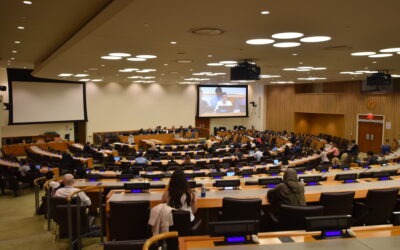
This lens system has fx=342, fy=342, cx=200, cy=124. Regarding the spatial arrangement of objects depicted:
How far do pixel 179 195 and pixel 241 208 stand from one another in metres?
1.18

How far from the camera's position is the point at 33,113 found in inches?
896

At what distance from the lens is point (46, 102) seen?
23391mm

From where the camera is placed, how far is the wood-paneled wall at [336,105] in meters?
20.8

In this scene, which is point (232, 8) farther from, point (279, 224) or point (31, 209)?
point (31, 209)

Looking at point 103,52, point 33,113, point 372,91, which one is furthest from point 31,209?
point 372,91

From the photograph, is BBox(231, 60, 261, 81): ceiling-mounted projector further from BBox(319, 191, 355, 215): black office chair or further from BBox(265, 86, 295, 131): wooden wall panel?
BBox(265, 86, 295, 131): wooden wall panel

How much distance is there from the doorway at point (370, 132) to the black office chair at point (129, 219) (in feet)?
67.0

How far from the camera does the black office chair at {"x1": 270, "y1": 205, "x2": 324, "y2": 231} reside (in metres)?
4.57

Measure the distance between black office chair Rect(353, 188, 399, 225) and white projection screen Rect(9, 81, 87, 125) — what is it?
21.6 meters

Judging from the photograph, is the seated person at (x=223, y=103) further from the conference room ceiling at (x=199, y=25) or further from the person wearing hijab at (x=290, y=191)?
the person wearing hijab at (x=290, y=191)

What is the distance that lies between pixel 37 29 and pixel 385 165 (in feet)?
35.1

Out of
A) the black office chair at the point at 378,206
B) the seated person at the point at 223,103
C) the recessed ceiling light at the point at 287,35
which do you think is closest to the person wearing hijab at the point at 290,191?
the black office chair at the point at 378,206

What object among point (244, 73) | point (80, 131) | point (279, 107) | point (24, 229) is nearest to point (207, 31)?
point (244, 73)

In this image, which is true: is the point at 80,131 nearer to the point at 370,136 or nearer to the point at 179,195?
the point at 370,136
